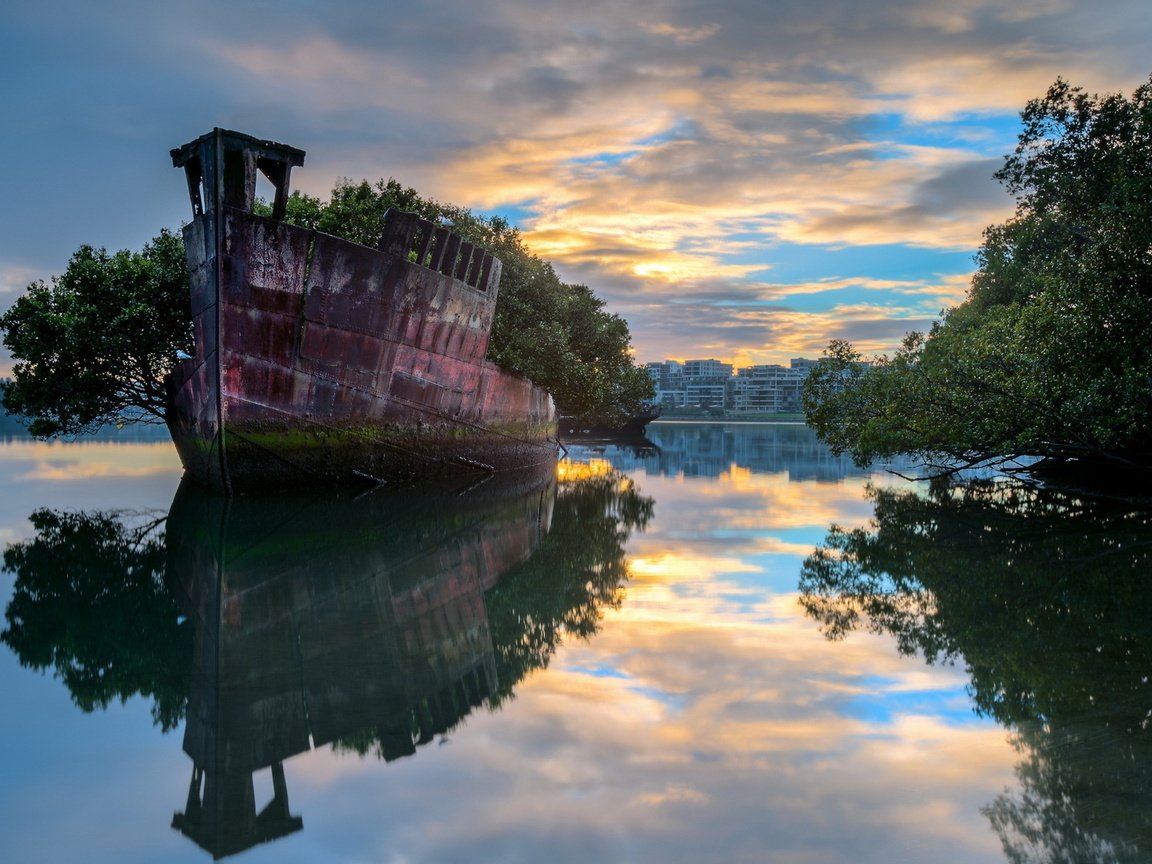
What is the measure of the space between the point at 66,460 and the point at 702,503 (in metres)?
28.6

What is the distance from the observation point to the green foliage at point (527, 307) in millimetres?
29031

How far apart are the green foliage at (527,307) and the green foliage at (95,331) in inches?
216

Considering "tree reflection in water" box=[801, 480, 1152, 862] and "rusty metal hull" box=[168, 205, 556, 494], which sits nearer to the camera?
"tree reflection in water" box=[801, 480, 1152, 862]

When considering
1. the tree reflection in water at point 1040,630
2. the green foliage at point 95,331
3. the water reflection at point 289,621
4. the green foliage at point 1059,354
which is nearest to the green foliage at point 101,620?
the water reflection at point 289,621

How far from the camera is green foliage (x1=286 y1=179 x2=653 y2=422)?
2903cm

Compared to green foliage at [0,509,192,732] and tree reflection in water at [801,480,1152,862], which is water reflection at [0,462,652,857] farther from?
tree reflection in water at [801,480,1152,862]

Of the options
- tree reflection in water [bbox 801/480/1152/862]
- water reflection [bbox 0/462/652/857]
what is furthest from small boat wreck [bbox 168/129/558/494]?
tree reflection in water [bbox 801/480/1152/862]

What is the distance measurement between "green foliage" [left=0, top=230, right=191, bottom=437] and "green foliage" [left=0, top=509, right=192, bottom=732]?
11.3 metres

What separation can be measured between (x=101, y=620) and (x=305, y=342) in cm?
1060

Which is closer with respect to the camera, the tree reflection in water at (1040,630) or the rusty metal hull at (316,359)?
the tree reflection in water at (1040,630)

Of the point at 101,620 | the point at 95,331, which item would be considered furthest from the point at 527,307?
the point at 101,620

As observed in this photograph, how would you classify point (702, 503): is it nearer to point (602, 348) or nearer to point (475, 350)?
point (475, 350)

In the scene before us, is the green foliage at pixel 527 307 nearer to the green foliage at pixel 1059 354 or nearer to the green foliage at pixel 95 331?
the green foliage at pixel 95 331

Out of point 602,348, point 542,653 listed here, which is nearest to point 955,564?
point 542,653
